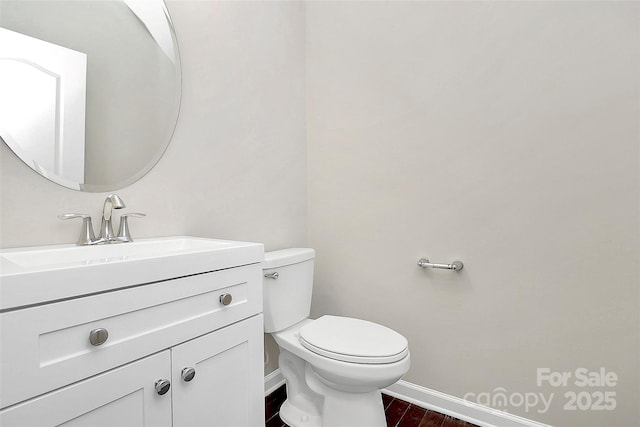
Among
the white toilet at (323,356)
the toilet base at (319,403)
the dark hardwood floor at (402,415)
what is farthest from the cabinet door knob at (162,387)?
the dark hardwood floor at (402,415)

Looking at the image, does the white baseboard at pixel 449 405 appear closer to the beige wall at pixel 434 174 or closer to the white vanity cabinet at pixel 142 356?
the beige wall at pixel 434 174

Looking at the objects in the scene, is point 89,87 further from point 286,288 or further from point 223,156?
point 286,288

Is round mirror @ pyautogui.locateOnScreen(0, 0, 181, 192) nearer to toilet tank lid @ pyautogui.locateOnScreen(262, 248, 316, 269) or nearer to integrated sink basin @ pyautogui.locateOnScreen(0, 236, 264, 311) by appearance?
integrated sink basin @ pyautogui.locateOnScreen(0, 236, 264, 311)

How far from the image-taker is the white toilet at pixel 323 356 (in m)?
1.21

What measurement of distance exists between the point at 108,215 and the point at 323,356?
2.99ft

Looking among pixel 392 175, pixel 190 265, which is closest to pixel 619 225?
pixel 392 175

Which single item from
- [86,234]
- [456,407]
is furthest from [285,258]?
[456,407]

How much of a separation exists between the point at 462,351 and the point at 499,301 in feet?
0.99

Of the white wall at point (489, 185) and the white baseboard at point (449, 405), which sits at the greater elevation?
the white wall at point (489, 185)

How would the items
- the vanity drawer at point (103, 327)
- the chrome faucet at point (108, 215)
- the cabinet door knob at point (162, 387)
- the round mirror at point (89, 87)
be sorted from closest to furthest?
1. the vanity drawer at point (103, 327)
2. the cabinet door knob at point (162, 387)
3. the round mirror at point (89, 87)
4. the chrome faucet at point (108, 215)

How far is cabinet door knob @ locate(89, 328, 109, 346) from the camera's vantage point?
0.69 m

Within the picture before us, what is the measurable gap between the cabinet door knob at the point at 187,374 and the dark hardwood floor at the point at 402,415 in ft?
2.70

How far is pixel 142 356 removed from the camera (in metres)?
0.78

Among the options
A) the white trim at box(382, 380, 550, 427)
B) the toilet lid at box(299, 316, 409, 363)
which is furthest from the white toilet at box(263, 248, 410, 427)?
the white trim at box(382, 380, 550, 427)
